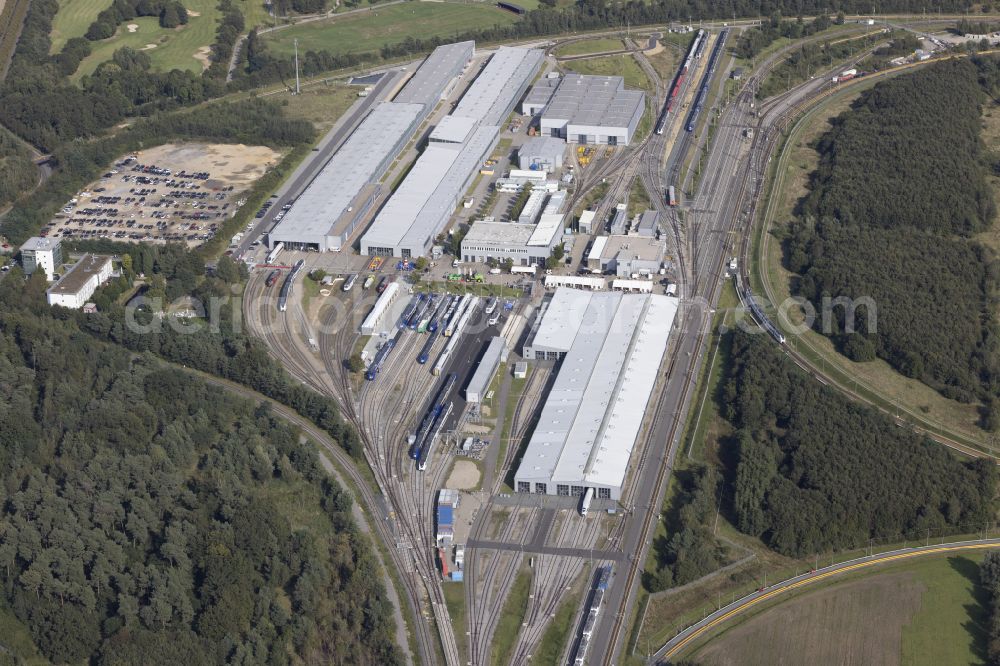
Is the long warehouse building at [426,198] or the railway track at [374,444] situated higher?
the long warehouse building at [426,198]

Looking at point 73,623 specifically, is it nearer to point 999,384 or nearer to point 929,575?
point 929,575

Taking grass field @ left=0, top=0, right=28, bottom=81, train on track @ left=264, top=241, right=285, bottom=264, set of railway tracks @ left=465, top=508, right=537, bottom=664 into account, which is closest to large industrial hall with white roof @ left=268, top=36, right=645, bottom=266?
train on track @ left=264, top=241, right=285, bottom=264

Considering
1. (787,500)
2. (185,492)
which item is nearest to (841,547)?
(787,500)

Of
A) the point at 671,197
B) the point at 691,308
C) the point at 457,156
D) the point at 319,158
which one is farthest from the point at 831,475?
the point at 319,158

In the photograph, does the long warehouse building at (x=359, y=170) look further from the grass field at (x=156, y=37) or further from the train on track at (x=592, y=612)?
the train on track at (x=592, y=612)

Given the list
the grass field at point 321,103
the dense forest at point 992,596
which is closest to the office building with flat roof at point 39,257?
the grass field at point 321,103

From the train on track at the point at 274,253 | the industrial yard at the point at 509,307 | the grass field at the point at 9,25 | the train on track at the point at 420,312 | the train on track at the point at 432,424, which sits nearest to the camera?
the industrial yard at the point at 509,307

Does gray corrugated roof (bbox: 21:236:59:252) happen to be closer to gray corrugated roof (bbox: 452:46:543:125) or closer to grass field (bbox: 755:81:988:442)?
gray corrugated roof (bbox: 452:46:543:125)
